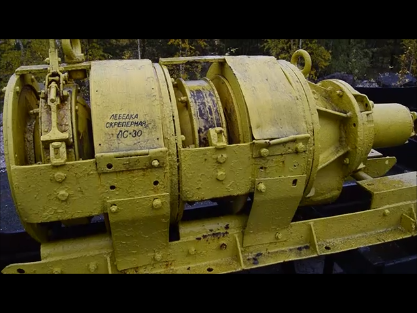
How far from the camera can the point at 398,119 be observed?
3.38 metres

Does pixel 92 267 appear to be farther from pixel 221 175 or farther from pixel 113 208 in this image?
pixel 221 175

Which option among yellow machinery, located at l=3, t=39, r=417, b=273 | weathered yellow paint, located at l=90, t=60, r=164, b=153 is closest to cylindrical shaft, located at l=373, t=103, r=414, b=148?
yellow machinery, located at l=3, t=39, r=417, b=273

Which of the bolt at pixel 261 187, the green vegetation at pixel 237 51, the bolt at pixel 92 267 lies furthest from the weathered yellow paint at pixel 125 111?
the green vegetation at pixel 237 51

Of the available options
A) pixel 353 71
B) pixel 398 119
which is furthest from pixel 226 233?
pixel 353 71

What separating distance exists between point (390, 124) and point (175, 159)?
205 centimetres

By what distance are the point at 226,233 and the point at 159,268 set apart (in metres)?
0.56

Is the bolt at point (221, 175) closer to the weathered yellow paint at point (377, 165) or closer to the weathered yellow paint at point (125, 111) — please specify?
the weathered yellow paint at point (125, 111)

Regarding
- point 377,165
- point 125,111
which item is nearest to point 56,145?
point 125,111

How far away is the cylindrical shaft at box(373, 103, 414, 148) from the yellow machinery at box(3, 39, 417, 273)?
28 cm

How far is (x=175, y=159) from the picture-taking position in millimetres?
2469

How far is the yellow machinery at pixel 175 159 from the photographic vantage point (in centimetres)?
237

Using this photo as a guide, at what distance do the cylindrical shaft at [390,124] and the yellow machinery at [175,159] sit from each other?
28cm

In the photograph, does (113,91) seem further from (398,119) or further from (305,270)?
(305,270)

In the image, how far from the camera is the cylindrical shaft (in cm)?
334
